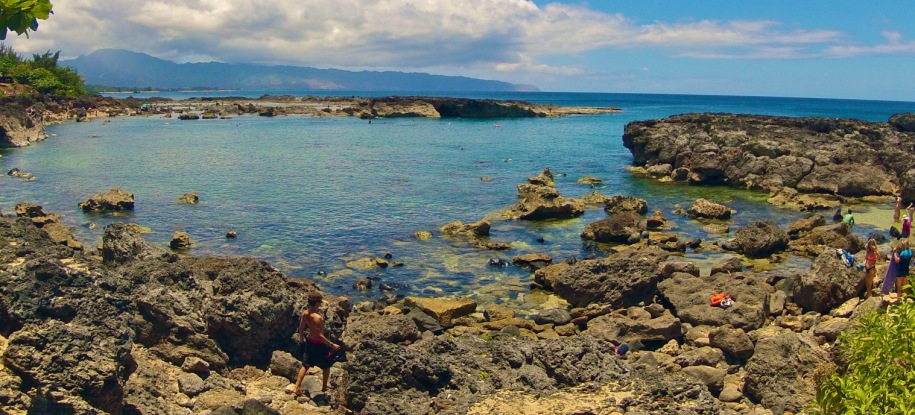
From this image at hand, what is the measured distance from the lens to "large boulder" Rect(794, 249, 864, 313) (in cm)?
1966

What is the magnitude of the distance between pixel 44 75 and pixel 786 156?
389 feet

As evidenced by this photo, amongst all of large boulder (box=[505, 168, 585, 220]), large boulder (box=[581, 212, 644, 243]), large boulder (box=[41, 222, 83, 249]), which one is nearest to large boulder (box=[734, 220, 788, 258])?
large boulder (box=[581, 212, 644, 243])

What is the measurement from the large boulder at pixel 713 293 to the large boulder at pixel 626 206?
611 inches

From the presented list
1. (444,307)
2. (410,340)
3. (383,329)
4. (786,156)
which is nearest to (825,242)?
(444,307)

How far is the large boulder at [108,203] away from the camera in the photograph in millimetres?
36062

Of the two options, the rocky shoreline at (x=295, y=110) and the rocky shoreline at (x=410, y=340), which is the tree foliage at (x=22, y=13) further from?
the rocky shoreline at (x=295, y=110)

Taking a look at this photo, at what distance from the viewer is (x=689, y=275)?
22172 mm

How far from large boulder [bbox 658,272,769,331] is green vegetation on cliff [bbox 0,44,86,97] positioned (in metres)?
117

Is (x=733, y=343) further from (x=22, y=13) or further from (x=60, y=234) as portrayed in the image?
(x=60, y=234)

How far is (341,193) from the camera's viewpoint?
4450 cm

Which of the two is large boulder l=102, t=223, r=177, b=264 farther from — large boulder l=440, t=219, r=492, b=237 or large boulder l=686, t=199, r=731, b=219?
large boulder l=686, t=199, r=731, b=219

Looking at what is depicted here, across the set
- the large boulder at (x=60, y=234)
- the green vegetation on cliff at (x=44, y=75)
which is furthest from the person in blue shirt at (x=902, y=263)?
the green vegetation on cliff at (x=44, y=75)

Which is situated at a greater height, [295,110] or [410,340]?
[295,110]

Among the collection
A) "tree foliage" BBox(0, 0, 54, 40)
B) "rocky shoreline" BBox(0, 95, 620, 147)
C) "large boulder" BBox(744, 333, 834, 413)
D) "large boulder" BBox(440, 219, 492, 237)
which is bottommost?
"large boulder" BBox(440, 219, 492, 237)
